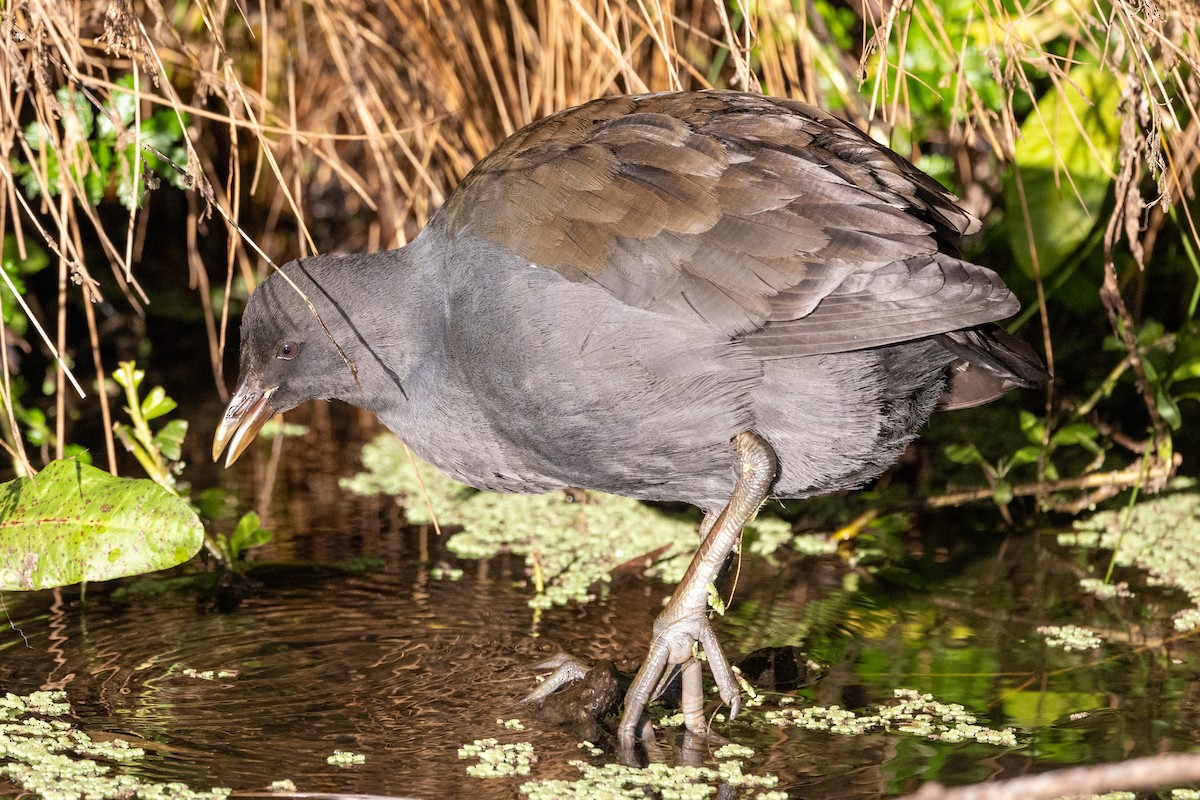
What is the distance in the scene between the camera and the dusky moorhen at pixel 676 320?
2533 mm

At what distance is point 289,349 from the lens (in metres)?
2.95

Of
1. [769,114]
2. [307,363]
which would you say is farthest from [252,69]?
[769,114]

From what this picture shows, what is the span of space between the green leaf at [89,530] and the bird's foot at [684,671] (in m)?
0.89

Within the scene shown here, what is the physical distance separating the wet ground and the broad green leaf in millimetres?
805

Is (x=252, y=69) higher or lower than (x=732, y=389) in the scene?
higher

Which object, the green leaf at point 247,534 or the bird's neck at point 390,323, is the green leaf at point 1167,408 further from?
the green leaf at point 247,534

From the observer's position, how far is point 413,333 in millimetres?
2865

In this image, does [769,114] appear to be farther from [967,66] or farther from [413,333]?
[967,66]

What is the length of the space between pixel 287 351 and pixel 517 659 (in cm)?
82

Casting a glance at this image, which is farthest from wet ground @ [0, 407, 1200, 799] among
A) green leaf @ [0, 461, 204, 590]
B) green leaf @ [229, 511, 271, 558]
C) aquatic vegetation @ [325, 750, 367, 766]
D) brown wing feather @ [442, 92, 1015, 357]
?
brown wing feather @ [442, 92, 1015, 357]

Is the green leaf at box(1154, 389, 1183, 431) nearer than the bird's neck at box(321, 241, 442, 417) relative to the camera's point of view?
No

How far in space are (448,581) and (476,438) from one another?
708mm

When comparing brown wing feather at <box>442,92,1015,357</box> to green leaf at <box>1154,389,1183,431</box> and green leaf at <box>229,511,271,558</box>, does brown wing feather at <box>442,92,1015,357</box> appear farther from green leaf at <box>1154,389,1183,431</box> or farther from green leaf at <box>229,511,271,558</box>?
green leaf at <box>1154,389,1183,431</box>

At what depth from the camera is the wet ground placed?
7.96ft
